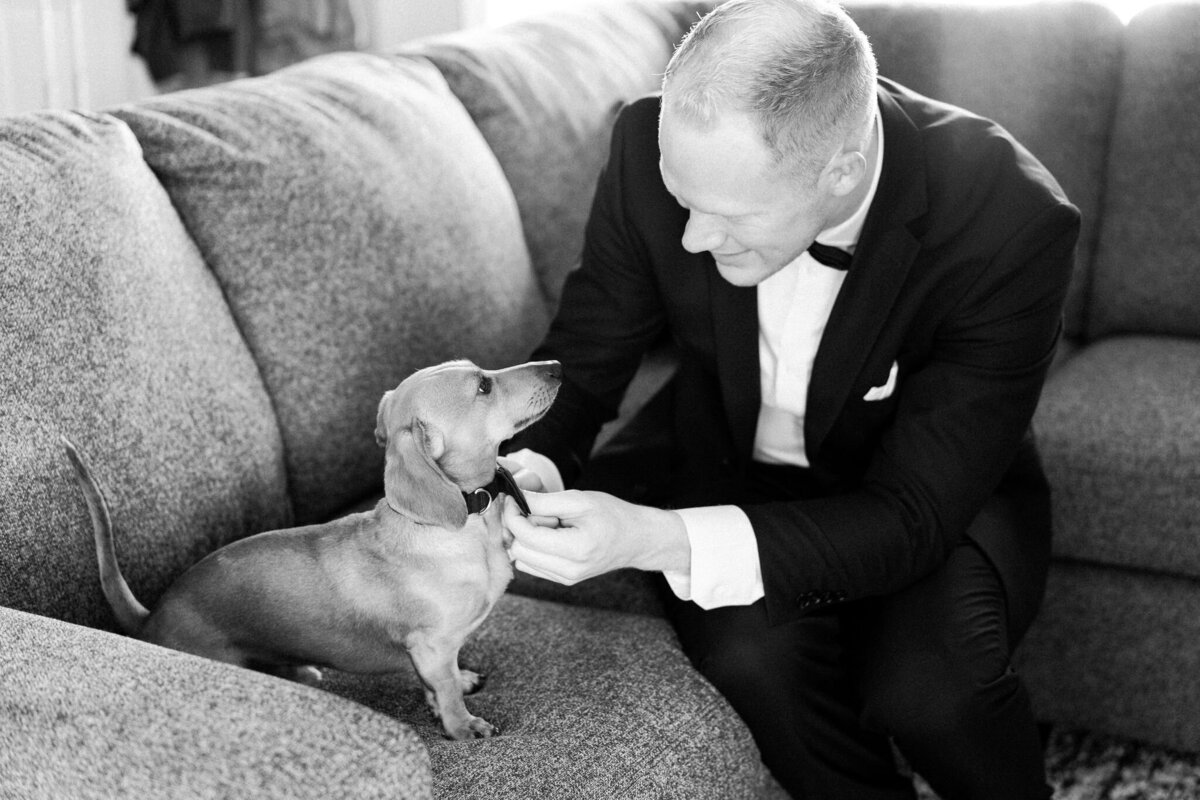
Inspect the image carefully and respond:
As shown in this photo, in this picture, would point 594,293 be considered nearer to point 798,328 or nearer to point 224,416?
point 798,328

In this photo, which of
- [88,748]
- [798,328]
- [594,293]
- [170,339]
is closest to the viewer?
[88,748]

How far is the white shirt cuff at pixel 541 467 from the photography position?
154cm

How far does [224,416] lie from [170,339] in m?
0.13

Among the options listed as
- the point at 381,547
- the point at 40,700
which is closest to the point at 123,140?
the point at 381,547

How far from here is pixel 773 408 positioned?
5.44ft

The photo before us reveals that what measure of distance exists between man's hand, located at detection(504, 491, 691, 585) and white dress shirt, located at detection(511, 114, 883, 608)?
0.07 m

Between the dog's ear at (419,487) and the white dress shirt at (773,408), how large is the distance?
29cm

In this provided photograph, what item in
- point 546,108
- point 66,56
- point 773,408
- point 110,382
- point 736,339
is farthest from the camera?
point 66,56

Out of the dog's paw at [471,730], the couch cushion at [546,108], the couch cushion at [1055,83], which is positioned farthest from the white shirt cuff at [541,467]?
the couch cushion at [1055,83]

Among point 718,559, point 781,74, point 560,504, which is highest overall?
point 781,74

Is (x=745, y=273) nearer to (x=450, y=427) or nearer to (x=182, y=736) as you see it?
(x=450, y=427)

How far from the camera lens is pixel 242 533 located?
1507mm

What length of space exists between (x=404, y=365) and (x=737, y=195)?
2.30ft

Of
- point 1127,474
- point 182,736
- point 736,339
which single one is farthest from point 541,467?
point 1127,474
